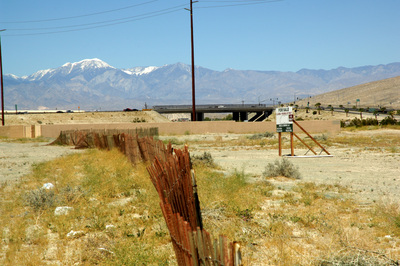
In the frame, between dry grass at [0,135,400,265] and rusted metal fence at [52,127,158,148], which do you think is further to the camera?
rusted metal fence at [52,127,158,148]

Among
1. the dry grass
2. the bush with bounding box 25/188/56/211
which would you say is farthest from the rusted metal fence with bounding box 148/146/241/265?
the bush with bounding box 25/188/56/211

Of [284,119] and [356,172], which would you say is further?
[284,119]

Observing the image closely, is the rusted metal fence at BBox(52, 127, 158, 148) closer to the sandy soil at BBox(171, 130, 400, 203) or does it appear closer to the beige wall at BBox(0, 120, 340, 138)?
the sandy soil at BBox(171, 130, 400, 203)

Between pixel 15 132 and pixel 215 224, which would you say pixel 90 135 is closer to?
pixel 215 224

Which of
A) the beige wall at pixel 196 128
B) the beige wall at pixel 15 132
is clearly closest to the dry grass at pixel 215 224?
the beige wall at pixel 196 128

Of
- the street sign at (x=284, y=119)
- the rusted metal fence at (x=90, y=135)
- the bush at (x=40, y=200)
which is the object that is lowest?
the bush at (x=40, y=200)

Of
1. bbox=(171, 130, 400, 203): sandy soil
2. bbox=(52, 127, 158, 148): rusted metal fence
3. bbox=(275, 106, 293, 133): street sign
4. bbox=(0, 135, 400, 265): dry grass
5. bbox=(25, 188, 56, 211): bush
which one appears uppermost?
bbox=(275, 106, 293, 133): street sign

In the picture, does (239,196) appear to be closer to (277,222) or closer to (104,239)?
(277,222)

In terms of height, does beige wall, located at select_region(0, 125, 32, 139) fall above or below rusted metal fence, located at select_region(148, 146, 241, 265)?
below

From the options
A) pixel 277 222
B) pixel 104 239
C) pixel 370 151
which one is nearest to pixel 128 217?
pixel 104 239

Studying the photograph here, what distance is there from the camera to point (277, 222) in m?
8.72

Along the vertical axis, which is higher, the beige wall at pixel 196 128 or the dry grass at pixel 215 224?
the beige wall at pixel 196 128

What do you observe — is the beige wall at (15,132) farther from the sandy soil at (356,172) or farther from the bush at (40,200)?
the bush at (40,200)

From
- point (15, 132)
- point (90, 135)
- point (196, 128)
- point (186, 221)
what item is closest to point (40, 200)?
point (186, 221)
